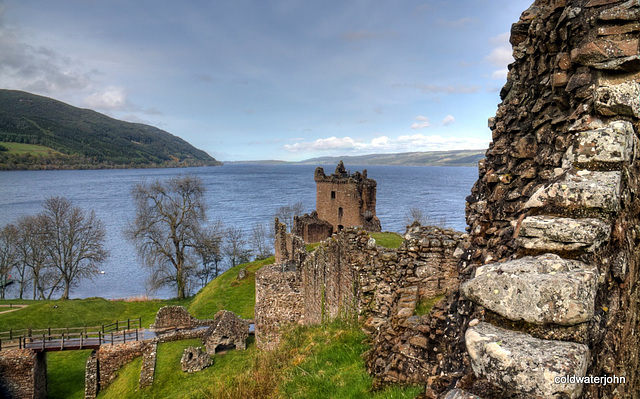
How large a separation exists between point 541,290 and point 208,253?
175 feet

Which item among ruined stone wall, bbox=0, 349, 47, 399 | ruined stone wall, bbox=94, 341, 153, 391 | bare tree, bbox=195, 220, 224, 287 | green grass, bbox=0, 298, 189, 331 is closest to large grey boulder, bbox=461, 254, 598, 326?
ruined stone wall, bbox=94, 341, 153, 391

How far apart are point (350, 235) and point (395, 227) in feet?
221

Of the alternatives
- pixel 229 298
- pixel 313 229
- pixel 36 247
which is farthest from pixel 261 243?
pixel 229 298

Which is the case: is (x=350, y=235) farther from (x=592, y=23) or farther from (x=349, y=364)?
(x=592, y=23)

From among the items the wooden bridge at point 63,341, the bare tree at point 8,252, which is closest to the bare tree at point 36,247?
the bare tree at point 8,252

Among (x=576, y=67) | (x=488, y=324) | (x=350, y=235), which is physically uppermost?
(x=576, y=67)

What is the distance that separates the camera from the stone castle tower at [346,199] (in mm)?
41844

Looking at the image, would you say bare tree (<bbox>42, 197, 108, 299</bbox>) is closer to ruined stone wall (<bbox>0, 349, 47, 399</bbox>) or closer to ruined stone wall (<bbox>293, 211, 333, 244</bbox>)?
ruined stone wall (<bbox>0, 349, 47, 399</bbox>)

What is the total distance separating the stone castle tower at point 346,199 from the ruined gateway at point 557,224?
36181mm

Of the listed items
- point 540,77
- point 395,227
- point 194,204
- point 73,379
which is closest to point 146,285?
point 194,204

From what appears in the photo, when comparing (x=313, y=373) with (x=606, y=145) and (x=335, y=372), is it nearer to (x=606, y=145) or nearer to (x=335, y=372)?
(x=335, y=372)

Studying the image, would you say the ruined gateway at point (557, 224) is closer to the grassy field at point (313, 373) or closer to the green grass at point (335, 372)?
the green grass at point (335, 372)

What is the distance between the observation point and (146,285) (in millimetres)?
52000

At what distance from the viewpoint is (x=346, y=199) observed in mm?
42594
